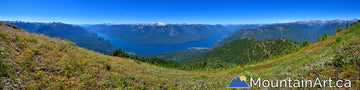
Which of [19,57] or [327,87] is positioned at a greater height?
[19,57]

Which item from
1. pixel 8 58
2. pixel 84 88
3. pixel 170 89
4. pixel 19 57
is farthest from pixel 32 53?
pixel 170 89

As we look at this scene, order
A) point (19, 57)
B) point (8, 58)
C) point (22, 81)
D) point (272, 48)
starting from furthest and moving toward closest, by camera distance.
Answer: point (272, 48)
point (19, 57)
point (8, 58)
point (22, 81)

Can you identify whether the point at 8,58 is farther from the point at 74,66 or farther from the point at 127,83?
the point at 127,83

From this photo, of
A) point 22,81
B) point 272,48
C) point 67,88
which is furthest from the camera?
point 272,48

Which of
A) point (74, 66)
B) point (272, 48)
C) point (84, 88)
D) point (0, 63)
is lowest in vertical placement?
point (272, 48)

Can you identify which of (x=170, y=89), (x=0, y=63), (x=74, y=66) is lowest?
(x=170, y=89)

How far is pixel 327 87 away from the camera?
7.14 m

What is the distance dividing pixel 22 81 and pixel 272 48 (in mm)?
236277

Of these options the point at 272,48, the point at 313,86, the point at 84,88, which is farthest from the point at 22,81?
the point at 272,48

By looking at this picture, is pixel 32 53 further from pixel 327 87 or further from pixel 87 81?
pixel 327 87

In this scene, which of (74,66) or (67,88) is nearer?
(67,88)

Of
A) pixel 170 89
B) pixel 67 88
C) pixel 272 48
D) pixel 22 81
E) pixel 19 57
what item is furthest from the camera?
pixel 272 48

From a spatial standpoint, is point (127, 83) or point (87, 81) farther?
point (127, 83)

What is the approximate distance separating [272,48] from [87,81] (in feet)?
766
